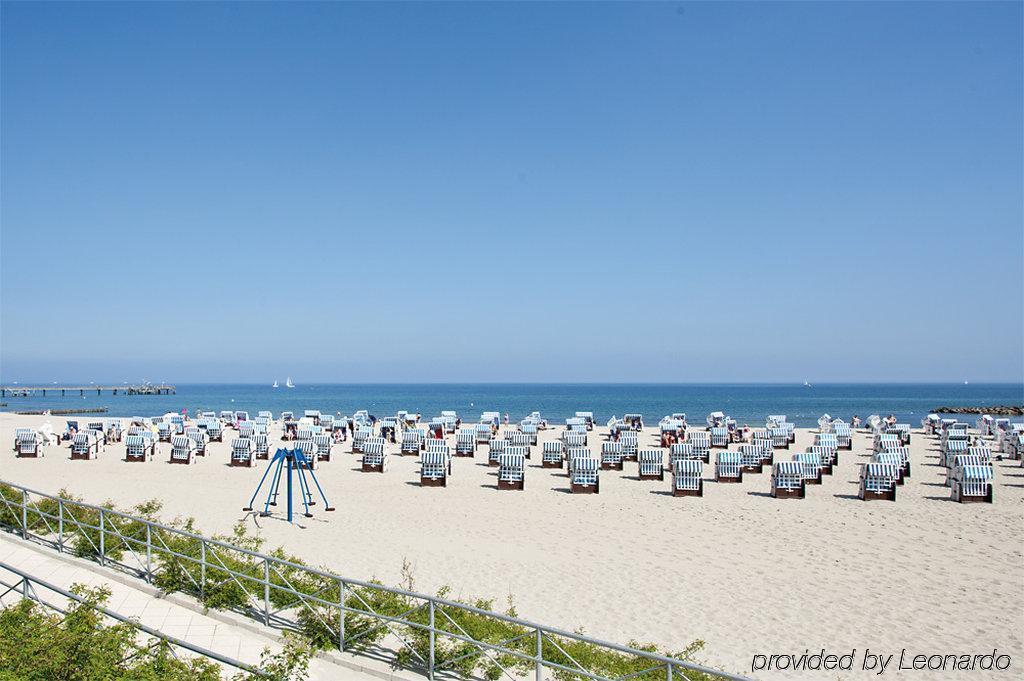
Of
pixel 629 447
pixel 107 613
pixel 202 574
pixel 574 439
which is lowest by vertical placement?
pixel 629 447

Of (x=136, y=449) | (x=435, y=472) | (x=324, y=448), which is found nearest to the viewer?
(x=435, y=472)

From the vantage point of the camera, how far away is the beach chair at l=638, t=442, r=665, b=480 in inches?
903

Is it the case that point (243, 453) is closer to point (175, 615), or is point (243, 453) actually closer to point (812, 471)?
point (175, 615)

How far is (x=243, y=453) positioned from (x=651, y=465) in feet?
44.4

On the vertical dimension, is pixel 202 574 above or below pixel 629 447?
above

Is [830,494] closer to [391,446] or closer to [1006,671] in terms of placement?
[1006,671]

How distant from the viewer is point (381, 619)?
27.2ft

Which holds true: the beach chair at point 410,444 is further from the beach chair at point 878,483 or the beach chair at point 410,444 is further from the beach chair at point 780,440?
the beach chair at point 878,483

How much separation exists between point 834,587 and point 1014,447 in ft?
70.0

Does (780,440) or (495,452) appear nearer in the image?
(495,452)

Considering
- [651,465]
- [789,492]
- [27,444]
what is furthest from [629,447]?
Answer: [27,444]

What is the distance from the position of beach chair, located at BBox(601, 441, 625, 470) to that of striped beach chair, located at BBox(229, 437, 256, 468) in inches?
465

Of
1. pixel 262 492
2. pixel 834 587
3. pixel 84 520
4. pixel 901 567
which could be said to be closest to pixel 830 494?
pixel 901 567

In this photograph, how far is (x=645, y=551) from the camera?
13.9m
